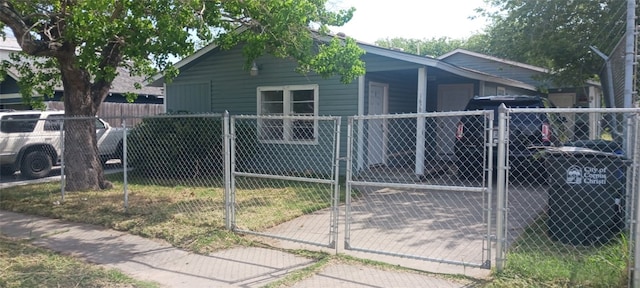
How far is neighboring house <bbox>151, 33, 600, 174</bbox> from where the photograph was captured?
10906 mm

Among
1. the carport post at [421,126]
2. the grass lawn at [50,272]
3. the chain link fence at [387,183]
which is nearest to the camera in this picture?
the grass lawn at [50,272]

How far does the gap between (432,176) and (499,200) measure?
6.25m

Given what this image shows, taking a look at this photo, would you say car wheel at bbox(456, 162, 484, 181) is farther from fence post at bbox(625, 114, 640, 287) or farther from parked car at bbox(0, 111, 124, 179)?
parked car at bbox(0, 111, 124, 179)

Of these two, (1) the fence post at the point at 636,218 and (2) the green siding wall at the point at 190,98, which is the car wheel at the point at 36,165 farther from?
(1) the fence post at the point at 636,218

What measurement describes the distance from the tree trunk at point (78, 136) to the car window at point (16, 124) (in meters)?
2.92

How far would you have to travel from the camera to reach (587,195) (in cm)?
518

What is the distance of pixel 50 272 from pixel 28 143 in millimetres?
8239

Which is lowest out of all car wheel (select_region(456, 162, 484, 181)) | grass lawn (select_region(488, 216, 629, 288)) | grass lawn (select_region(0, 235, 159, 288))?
grass lawn (select_region(0, 235, 159, 288))

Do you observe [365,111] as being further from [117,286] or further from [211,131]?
[117,286]

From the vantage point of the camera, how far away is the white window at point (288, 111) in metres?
12.1

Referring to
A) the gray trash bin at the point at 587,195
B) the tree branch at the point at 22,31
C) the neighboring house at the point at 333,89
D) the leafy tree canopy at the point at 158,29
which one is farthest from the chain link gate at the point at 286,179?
the tree branch at the point at 22,31

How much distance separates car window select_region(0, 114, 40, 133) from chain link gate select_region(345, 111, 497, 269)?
806 centimetres

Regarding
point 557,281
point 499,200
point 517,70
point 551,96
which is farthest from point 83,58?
point 551,96

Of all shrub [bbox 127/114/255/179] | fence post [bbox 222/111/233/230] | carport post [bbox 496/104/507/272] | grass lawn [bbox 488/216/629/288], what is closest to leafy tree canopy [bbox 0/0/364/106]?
shrub [bbox 127/114/255/179]
